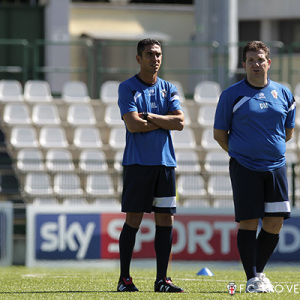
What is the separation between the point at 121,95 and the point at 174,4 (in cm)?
1656

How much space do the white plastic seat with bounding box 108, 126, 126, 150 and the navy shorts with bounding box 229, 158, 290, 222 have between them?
905 centimetres

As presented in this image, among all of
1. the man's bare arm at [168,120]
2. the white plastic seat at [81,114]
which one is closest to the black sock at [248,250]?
the man's bare arm at [168,120]

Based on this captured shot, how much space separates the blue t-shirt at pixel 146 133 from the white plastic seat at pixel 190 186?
6.56 m

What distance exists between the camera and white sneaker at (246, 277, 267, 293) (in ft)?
21.6

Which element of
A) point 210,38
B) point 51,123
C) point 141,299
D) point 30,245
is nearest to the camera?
point 141,299

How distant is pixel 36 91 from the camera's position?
16875 millimetres

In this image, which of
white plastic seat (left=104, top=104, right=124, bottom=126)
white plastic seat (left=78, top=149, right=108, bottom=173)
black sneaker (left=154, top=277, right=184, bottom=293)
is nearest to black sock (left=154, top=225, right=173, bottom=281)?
black sneaker (left=154, top=277, right=184, bottom=293)

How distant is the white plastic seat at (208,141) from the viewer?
1623cm

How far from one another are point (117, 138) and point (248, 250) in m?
9.49

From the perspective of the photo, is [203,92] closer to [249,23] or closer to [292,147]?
[292,147]

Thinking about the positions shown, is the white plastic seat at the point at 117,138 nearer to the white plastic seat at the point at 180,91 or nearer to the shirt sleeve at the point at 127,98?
the white plastic seat at the point at 180,91

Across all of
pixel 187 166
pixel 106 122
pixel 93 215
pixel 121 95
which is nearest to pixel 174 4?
pixel 106 122

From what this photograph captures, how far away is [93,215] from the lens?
12.7 metres

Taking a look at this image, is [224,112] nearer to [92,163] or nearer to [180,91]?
[92,163]
